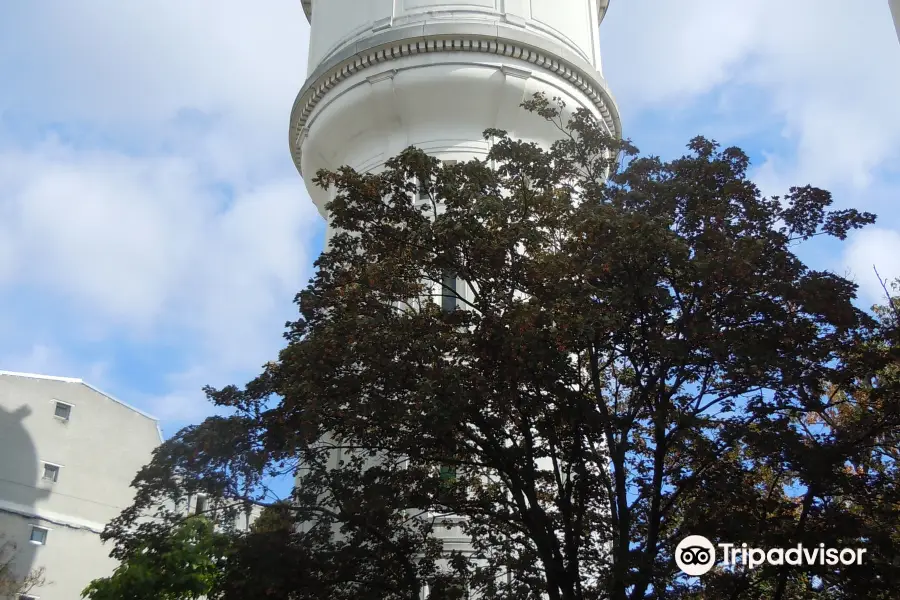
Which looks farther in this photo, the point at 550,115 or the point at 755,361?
the point at 550,115

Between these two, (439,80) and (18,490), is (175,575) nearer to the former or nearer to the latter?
(18,490)

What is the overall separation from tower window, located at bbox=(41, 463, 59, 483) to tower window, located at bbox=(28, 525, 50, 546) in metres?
1.27

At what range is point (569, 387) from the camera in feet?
33.6

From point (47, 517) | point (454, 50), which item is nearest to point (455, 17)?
point (454, 50)

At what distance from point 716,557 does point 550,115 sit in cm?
595

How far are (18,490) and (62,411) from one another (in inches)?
97.9

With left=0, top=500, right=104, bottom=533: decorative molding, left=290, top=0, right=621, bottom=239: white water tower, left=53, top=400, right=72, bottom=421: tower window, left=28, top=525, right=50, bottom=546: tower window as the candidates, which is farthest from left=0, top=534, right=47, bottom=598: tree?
left=290, top=0, right=621, bottom=239: white water tower

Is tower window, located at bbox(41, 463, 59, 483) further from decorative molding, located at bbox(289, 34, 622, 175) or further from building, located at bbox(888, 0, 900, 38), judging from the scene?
building, located at bbox(888, 0, 900, 38)

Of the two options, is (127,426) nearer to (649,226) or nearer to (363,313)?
(363,313)

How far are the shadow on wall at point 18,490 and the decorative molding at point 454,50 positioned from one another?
1103 centimetres

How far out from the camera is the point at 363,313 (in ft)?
36.9

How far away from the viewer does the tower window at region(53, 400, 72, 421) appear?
80.9ft

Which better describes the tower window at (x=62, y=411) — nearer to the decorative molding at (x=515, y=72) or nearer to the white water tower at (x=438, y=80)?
the white water tower at (x=438, y=80)

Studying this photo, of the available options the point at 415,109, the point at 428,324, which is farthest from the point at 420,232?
the point at 415,109
